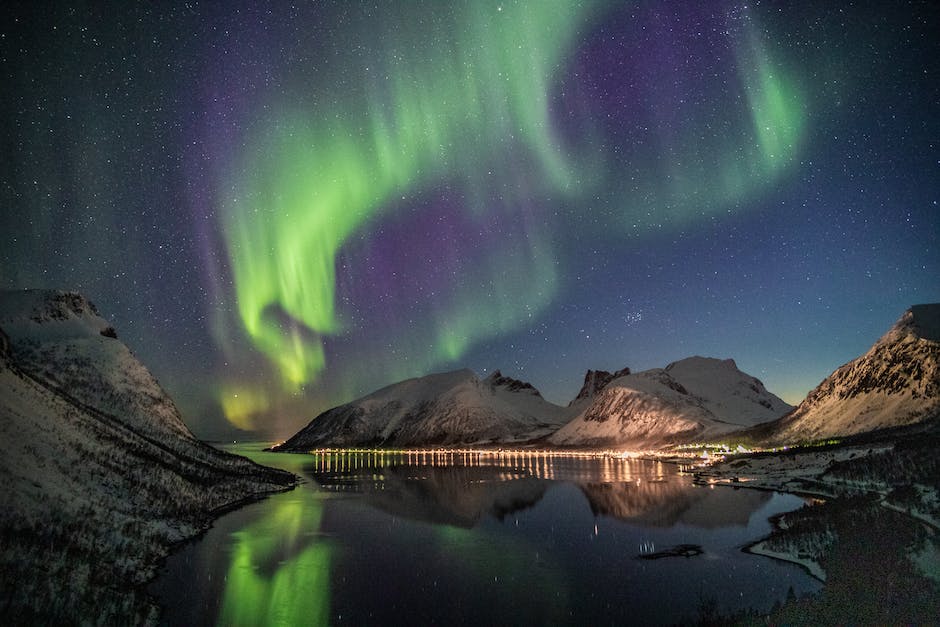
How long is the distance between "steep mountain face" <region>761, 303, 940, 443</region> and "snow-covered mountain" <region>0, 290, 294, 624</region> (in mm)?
128164

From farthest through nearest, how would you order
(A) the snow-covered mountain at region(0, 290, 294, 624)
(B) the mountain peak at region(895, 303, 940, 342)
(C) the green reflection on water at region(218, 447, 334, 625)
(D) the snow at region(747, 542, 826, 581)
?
(B) the mountain peak at region(895, 303, 940, 342)
(D) the snow at region(747, 542, 826, 581)
(C) the green reflection on water at region(218, 447, 334, 625)
(A) the snow-covered mountain at region(0, 290, 294, 624)

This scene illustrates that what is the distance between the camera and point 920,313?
5930 inches

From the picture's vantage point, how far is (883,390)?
136 m

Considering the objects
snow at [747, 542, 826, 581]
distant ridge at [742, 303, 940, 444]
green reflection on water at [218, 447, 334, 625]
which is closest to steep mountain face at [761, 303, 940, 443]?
distant ridge at [742, 303, 940, 444]

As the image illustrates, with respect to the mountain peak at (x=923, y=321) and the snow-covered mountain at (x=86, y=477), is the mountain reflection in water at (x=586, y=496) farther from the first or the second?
the mountain peak at (x=923, y=321)

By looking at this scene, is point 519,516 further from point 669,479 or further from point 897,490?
point 669,479

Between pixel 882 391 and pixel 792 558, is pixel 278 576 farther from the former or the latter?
pixel 882 391

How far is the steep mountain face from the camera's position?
12194 centimetres

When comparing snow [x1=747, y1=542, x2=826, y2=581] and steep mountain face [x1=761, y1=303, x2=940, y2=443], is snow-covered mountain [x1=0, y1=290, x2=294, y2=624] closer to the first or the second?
snow [x1=747, y1=542, x2=826, y2=581]

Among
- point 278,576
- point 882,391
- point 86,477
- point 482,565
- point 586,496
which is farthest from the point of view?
point 882,391

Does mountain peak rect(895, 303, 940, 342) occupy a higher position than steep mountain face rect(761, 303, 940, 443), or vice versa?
mountain peak rect(895, 303, 940, 342)

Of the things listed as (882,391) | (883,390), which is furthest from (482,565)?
(882,391)

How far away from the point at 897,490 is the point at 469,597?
4300 cm

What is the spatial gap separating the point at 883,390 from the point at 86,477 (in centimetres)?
15940
